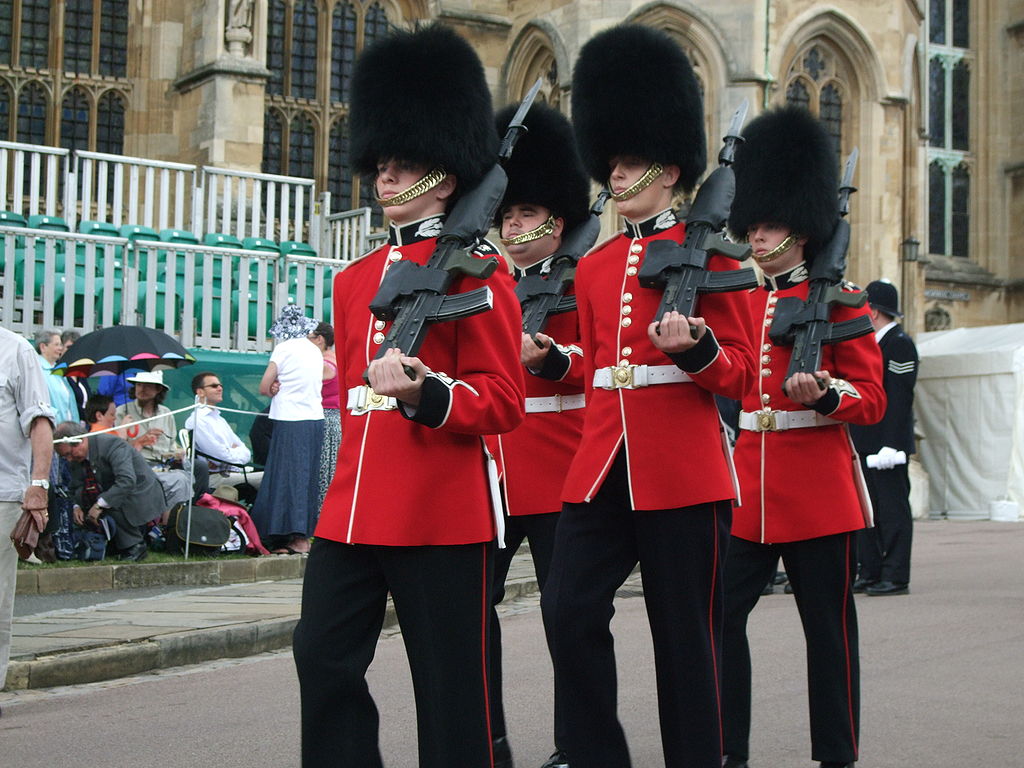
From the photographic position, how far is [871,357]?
19.4 ft

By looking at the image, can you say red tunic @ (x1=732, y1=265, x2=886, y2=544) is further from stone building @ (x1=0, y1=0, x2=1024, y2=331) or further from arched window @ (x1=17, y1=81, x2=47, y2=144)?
arched window @ (x1=17, y1=81, x2=47, y2=144)

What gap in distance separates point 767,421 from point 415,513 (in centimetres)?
210

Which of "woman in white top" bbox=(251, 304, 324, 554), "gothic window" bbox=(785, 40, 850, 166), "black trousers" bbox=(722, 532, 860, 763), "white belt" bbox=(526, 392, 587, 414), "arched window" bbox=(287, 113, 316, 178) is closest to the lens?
"black trousers" bbox=(722, 532, 860, 763)

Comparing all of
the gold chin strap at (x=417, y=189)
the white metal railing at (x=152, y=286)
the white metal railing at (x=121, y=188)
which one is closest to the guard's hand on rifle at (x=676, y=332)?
the gold chin strap at (x=417, y=189)

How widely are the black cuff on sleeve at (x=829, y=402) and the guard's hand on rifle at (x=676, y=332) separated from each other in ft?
3.85

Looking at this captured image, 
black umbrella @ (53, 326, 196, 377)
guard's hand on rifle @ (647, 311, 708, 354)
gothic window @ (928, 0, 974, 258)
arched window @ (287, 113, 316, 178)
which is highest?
gothic window @ (928, 0, 974, 258)

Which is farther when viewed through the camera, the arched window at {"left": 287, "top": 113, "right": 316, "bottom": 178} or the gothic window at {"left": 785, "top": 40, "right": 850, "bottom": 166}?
the gothic window at {"left": 785, "top": 40, "right": 850, "bottom": 166}

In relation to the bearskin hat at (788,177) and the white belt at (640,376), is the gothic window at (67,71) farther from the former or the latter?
the white belt at (640,376)

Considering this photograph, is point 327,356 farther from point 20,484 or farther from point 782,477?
point 782,477

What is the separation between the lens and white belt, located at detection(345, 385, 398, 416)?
4.25m

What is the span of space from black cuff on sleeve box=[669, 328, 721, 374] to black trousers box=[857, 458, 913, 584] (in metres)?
6.09

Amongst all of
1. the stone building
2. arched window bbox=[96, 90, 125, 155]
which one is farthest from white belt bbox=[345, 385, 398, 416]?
arched window bbox=[96, 90, 125, 155]

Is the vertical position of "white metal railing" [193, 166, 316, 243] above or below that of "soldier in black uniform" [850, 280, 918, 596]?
above

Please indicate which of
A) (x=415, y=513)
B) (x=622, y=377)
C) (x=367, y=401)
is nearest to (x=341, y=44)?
(x=622, y=377)
